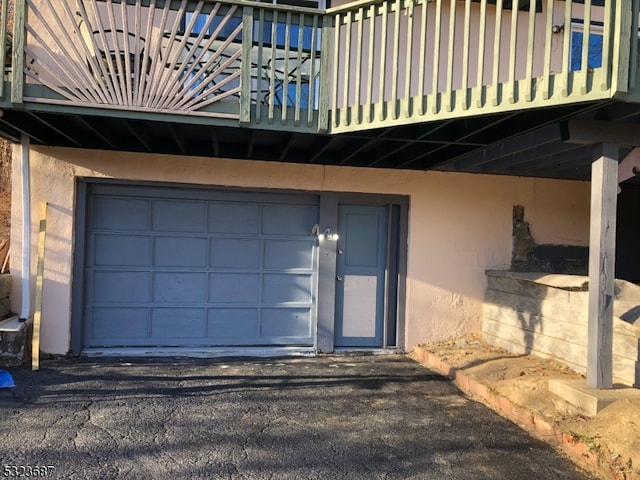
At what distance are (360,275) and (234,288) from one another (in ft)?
5.76

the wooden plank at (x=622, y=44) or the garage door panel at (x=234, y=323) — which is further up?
the wooden plank at (x=622, y=44)

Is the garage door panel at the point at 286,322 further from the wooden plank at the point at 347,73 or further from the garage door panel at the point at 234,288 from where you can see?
the wooden plank at the point at 347,73

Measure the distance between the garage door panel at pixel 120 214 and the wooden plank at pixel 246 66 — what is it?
7.95 ft

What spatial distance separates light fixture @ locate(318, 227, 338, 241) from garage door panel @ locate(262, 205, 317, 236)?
21 cm

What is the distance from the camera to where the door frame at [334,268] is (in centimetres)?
673

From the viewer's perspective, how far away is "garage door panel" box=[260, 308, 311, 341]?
6766mm

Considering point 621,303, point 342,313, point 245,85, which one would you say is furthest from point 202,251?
point 621,303

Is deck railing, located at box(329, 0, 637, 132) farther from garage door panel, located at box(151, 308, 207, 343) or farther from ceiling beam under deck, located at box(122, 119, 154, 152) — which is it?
garage door panel, located at box(151, 308, 207, 343)

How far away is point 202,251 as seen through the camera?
662 centimetres

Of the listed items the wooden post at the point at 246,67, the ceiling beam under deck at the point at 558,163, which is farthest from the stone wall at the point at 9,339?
the ceiling beam under deck at the point at 558,163

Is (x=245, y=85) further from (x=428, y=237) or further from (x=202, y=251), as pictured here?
(x=428, y=237)

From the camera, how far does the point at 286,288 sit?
6812 mm

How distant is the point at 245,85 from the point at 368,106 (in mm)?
1202

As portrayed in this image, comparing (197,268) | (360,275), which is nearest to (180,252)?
(197,268)
